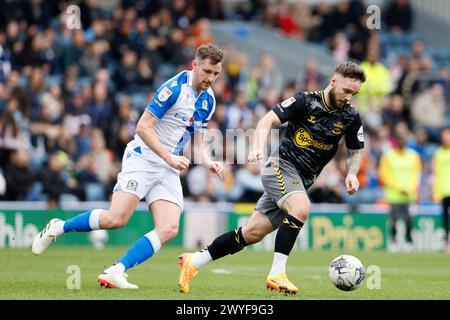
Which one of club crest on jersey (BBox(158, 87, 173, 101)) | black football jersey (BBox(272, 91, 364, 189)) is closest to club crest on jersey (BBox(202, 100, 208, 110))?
club crest on jersey (BBox(158, 87, 173, 101))

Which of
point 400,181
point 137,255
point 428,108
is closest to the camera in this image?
point 137,255

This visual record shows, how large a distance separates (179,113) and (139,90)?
1260 centimetres

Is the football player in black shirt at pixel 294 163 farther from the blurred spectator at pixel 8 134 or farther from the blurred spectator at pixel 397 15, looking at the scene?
the blurred spectator at pixel 397 15

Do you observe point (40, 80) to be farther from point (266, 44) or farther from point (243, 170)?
point (266, 44)

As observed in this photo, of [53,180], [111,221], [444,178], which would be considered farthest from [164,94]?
[444,178]

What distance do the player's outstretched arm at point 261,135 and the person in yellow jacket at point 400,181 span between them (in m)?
10.0

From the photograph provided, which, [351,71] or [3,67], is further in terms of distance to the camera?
[3,67]

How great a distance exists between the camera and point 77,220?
10.0 m

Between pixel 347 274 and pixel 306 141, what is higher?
pixel 306 141

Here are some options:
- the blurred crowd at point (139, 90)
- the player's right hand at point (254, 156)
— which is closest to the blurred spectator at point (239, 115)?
the blurred crowd at point (139, 90)

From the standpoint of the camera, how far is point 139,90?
22.5 metres

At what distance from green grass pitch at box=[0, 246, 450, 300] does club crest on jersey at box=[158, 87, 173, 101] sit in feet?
5.94

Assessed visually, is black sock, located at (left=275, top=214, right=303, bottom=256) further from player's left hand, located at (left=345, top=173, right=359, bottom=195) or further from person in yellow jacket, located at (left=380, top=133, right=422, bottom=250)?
person in yellow jacket, located at (left=380, top=133, right=422, bottom=250)

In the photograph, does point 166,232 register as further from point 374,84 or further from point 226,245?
point 374,84
